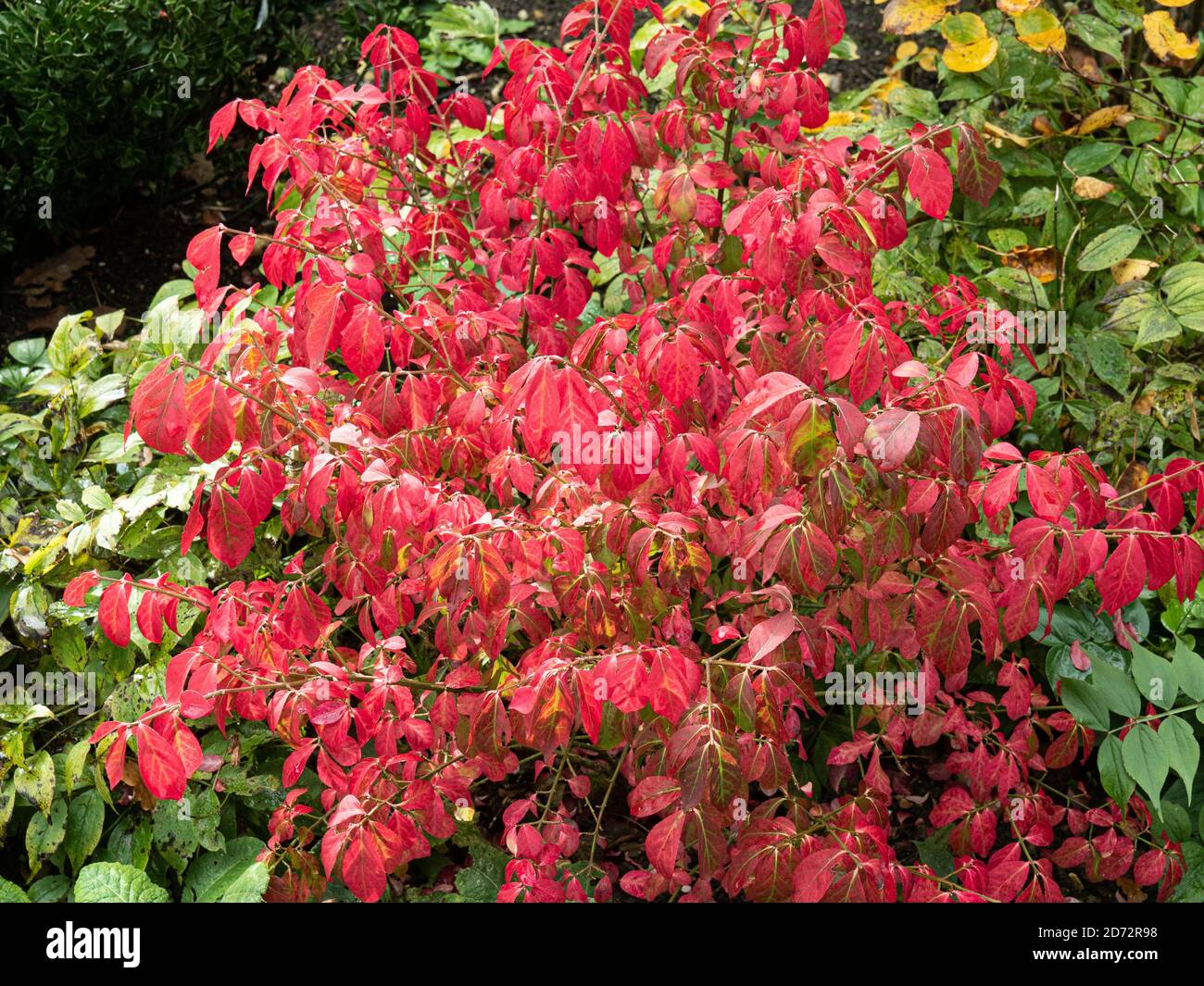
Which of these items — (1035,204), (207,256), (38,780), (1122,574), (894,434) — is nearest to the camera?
(894,434)

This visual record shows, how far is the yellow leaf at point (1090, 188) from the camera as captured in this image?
367cm

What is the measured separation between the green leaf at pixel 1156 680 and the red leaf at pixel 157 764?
204 centimetres

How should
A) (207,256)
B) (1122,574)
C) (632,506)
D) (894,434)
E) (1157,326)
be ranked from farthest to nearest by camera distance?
(1157,326)
(207,256)
(1122,574)
(632,506)
(894,434)

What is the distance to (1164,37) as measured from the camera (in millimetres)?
3766

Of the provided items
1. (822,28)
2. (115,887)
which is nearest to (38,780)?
(115,887)

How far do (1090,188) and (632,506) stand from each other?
93.2 inches

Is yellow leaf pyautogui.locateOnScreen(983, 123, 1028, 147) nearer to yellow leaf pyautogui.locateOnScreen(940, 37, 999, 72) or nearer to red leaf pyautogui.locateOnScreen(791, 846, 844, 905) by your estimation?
yellow leaf pyautogui.locateOnScreen(940, 37, 999, 72)

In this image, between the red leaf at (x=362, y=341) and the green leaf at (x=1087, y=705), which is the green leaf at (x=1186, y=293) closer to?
the green leaf at (x=1087, y=705)

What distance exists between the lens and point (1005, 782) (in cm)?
266

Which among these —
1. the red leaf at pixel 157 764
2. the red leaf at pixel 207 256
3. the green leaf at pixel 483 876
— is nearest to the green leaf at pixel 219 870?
the green leaf at pixel 483 876

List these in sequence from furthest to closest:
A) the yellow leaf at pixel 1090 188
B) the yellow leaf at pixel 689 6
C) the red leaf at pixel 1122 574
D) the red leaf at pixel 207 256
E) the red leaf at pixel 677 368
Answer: the yellow leaf at pixel 689 6, the yellow leaf at pixel 1090 188, the red leaf at pixel 207 256, the red leaf at pixel 1122 574, the red leaf at pixel 677 368

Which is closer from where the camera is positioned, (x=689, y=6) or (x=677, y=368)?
(x=677, y=368)

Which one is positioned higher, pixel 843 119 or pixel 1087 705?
pixel 843 119

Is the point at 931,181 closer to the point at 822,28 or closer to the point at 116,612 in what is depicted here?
the point at 822,28
